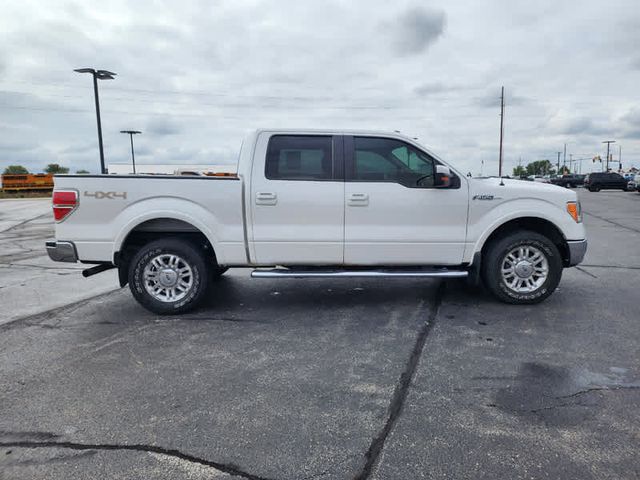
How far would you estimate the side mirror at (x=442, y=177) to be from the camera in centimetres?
491

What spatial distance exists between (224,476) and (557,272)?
4414mm

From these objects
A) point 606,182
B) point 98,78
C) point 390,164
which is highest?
point 98,78

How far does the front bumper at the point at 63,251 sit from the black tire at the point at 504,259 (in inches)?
182

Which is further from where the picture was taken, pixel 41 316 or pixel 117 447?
pixel 41 316

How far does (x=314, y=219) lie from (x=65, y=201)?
8.73ft

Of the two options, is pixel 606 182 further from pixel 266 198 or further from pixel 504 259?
pixel 266 198

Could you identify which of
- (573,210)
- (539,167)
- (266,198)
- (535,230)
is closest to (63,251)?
(266,198)

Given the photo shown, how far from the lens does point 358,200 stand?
501 cm

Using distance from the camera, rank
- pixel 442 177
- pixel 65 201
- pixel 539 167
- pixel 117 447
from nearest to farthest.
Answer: pixel 117 447
pixel 65 201
pixel 442 177
pixel 539 167

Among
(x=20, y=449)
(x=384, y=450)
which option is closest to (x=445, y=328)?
(x=384, y=450)

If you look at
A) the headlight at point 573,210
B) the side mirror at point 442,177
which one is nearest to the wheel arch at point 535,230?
the headlight at point 573,210

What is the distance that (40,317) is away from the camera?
5145 mm

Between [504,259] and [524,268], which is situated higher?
[504,259]

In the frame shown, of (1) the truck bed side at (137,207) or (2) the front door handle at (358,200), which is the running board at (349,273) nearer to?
(1) the truck bed side at (137,207)
